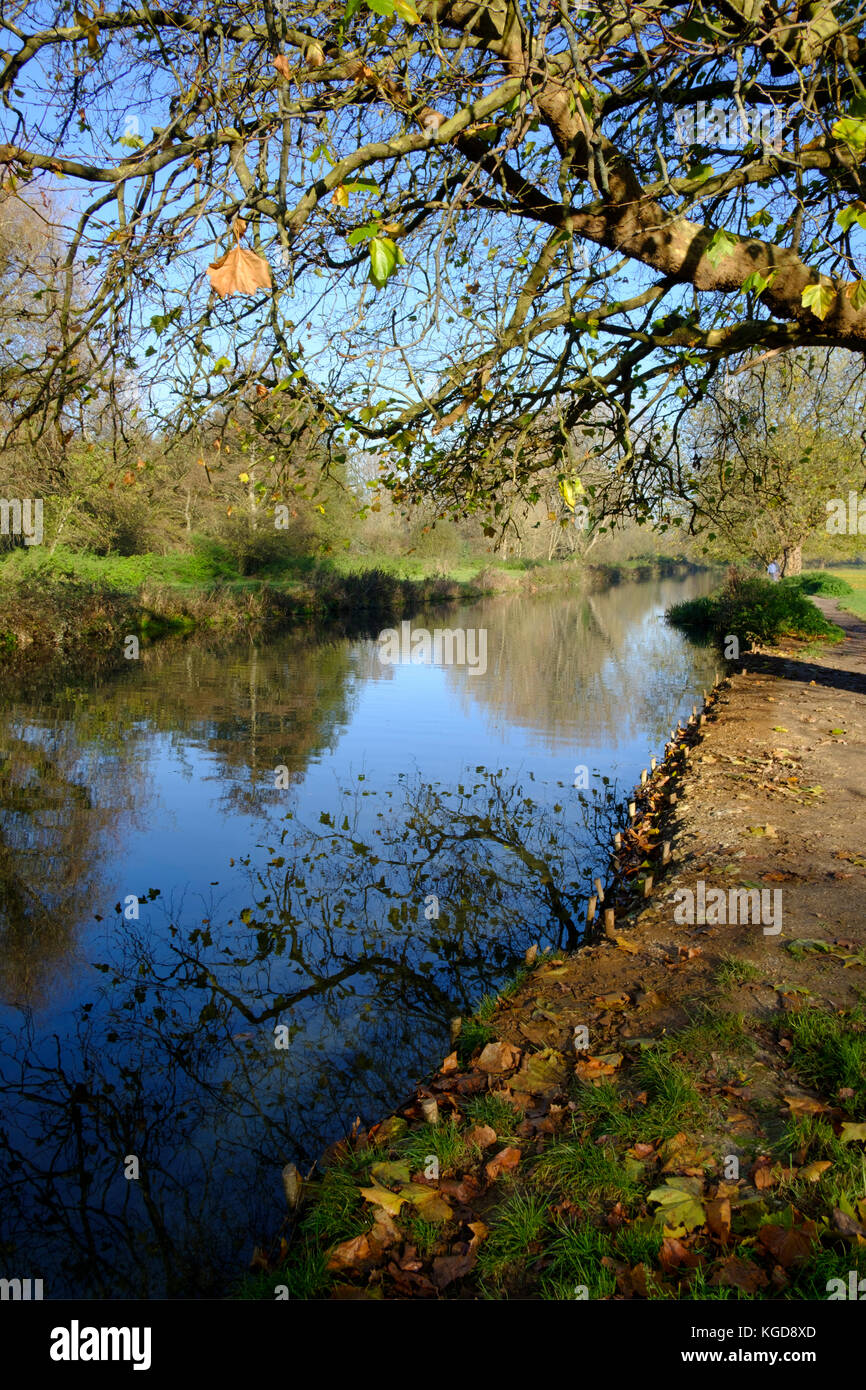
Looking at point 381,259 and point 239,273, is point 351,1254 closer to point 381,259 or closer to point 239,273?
point 239,273

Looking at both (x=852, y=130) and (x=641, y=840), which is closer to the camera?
(x=852, y=130)

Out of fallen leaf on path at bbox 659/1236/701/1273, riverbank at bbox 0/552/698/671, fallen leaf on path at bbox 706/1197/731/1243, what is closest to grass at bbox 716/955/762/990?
fallen leaf on path at bbox 706/1197/731/1243

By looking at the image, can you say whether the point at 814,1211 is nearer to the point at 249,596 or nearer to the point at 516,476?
the point at 516,476

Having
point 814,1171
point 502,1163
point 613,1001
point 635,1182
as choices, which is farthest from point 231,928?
point 814,1171

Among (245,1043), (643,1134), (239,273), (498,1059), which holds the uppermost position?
(239,273)

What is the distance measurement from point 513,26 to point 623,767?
10428mm

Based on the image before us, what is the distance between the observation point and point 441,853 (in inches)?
376

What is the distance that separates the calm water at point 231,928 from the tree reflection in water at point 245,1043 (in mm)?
18

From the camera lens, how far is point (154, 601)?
2792 centimetres

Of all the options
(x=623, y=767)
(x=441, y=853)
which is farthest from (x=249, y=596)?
(x=441, y=853)

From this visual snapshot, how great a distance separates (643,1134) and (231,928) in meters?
4.84

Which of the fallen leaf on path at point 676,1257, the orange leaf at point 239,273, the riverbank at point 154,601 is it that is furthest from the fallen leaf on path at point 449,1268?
the riverbank at point 154,601

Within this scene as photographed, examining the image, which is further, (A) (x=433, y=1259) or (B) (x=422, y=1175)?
(B) (x=422, y=1175)

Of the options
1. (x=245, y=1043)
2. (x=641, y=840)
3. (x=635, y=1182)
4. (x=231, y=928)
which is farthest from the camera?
(x=641, y=840)
